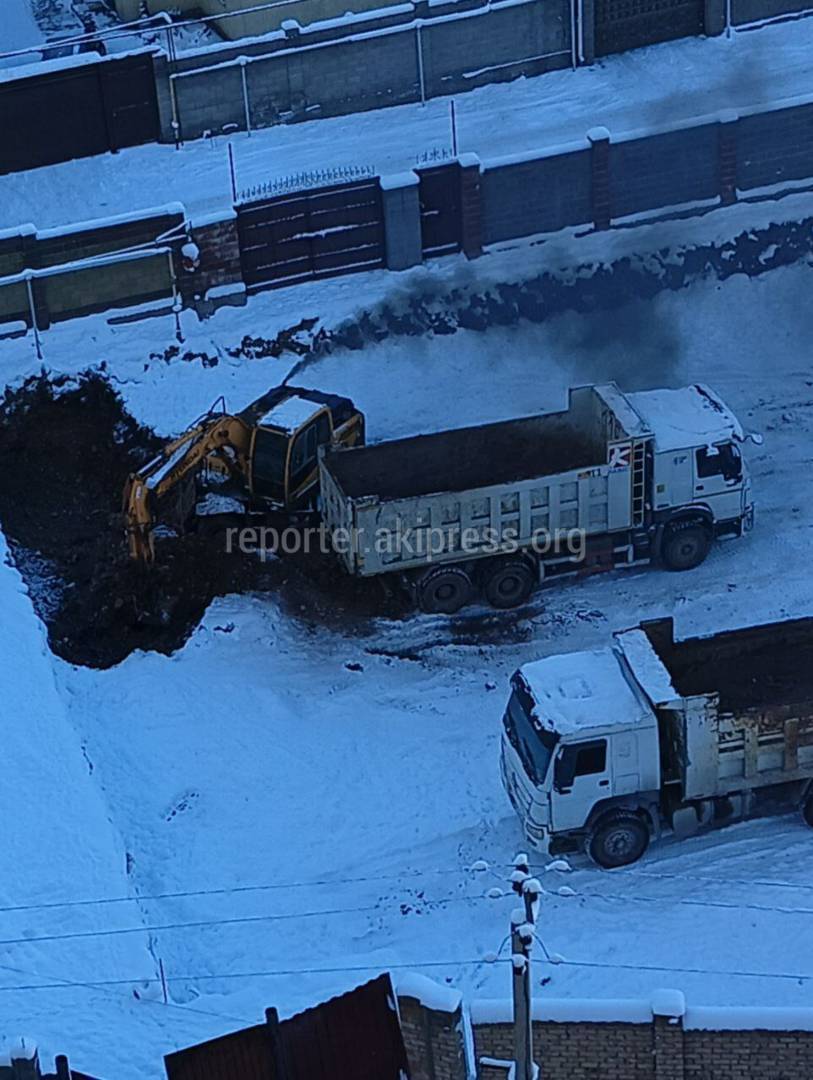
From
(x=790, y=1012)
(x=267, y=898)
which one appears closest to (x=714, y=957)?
(x=790, y=1012)

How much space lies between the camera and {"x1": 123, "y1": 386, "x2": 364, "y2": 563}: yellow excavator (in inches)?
1162

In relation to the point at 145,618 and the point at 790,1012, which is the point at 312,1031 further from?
the point at 145,618

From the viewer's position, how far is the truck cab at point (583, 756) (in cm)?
2388

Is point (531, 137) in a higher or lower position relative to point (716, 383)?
higher

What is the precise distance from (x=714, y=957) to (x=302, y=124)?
19934 mm

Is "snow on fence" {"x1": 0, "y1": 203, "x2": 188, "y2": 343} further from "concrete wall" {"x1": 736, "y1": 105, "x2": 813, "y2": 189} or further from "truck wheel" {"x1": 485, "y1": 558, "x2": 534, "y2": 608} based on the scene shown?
"concrete wall" {"x1": 736, "y1": 105, "x2": 813, "y2": 189}

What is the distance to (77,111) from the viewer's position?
123ft

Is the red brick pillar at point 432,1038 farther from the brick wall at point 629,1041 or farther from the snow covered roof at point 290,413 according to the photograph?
the snow covered roof at point 290,413

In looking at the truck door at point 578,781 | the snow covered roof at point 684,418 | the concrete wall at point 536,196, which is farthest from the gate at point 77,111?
the truck door at point 578,781

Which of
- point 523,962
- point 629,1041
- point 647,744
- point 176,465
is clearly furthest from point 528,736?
point 523,962

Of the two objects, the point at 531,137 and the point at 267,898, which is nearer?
the point at 267,898

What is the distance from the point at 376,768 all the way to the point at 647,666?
4181mm

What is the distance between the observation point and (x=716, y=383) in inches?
1330

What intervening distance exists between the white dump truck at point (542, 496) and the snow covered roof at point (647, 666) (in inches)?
161
